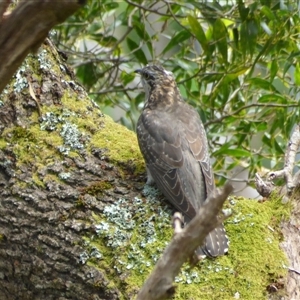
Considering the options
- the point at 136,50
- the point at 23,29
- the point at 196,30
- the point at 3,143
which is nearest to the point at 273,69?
the point at 196,30

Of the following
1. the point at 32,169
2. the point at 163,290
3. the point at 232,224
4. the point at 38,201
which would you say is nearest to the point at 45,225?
the point at 38,201

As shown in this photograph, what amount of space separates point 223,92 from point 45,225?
235 cm

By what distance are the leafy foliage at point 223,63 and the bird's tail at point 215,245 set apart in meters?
1.69

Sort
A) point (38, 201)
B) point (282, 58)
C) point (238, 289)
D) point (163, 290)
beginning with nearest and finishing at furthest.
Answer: point (163, 290) < point (238, 289) < point (38, 201) < point (282, 58)

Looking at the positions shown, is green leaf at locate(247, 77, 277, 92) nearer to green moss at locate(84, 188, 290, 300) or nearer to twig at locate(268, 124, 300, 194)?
twig at locate(268, 124, 300, 194)

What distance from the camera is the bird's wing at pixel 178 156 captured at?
14.3ft

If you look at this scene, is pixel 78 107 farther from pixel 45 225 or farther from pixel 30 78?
pixel 45 225

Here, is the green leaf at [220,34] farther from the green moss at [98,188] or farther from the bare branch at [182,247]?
the bare branch at [182,247]

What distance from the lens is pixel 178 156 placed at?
4.72 meters

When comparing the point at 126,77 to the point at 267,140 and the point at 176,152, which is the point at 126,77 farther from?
the point at 176,152

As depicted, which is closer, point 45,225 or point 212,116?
point 45,225

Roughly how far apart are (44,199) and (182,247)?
1.73 meters

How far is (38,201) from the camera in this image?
3.82 meters

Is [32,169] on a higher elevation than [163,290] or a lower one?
higher
